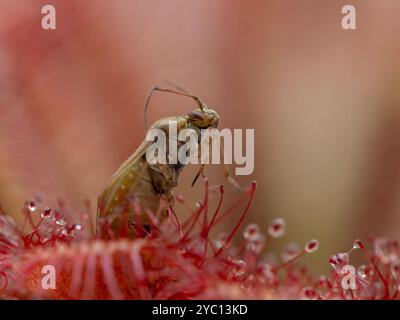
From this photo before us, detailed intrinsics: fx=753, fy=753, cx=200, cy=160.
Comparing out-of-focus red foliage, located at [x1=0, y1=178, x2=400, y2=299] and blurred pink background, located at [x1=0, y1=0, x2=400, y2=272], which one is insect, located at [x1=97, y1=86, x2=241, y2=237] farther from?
blurred pink background, located at [x1=0, y1=0, x2=400, y2=272]

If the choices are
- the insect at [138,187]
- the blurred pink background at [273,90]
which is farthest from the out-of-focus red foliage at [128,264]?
the blurred pink background at [273,90]

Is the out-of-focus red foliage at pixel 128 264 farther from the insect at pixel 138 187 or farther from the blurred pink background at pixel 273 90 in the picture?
the blurred pink background at pixel 273 90

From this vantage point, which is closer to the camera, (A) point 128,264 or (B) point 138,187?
(A) point 128,264

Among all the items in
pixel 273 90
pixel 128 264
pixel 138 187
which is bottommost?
pixel 128 264

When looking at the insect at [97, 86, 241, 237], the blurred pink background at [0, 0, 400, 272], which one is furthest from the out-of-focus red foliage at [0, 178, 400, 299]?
the blurred pink background at [0, 0, 400, 272]

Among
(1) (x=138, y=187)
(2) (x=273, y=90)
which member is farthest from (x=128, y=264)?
(2) (x=273, y=90)

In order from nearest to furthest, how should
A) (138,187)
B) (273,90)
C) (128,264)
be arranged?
(128,264) → (138,187) → (273,90)

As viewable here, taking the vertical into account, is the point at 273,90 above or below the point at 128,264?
above

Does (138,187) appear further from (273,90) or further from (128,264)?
(273,90)
